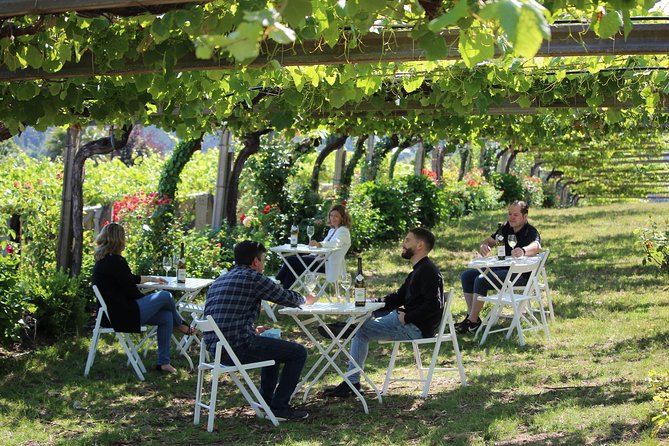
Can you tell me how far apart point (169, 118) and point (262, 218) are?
4.84m

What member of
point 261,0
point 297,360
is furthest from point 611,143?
point 261,0

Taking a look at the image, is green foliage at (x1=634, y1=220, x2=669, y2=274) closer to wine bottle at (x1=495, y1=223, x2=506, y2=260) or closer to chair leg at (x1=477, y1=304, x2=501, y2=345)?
wine bottle at (x1=495, y1=223, x2=506, y2=260)

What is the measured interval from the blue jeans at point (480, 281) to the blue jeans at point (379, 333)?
6.81ft

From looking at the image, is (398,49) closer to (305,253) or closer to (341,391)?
(341,391)

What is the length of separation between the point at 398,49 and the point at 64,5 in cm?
170

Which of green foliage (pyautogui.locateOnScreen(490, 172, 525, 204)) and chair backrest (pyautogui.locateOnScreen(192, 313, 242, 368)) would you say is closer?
chair backrest (pyautogui.locateOnScreen(192, 313, 242, 368))

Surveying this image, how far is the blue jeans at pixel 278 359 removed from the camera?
535 cm

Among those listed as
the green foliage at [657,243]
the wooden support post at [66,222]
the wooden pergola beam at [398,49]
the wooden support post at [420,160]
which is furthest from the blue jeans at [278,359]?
the wooden support post at [420,160]

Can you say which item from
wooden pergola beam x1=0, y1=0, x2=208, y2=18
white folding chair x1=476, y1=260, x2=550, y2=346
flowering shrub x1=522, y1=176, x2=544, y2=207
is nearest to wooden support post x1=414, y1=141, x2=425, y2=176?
flowering shrub x1=522, y1=176, x2=544, y2=207

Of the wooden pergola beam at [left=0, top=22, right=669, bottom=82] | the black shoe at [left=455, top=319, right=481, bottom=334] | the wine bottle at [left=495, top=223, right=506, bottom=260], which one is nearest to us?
the wooden pergola beam at [left=0, top=22, right=669, bottom=82]

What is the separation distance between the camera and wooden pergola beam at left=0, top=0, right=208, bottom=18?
321cm

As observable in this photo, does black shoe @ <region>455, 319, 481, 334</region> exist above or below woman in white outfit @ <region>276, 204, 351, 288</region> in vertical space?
below

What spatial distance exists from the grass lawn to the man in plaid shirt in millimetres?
237

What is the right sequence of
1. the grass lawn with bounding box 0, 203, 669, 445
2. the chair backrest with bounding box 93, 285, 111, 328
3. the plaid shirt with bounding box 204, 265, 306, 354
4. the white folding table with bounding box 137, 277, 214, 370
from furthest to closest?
1. the white folding table with bounding box 137, 277, 214, 370
2. the chair backrest with bounding box 93, 285, 111, 328
3. the plaid shirt with bounding box 204, 265, 306, 354
4. the grass lawn with bounding box 0, 203, 669, 445
